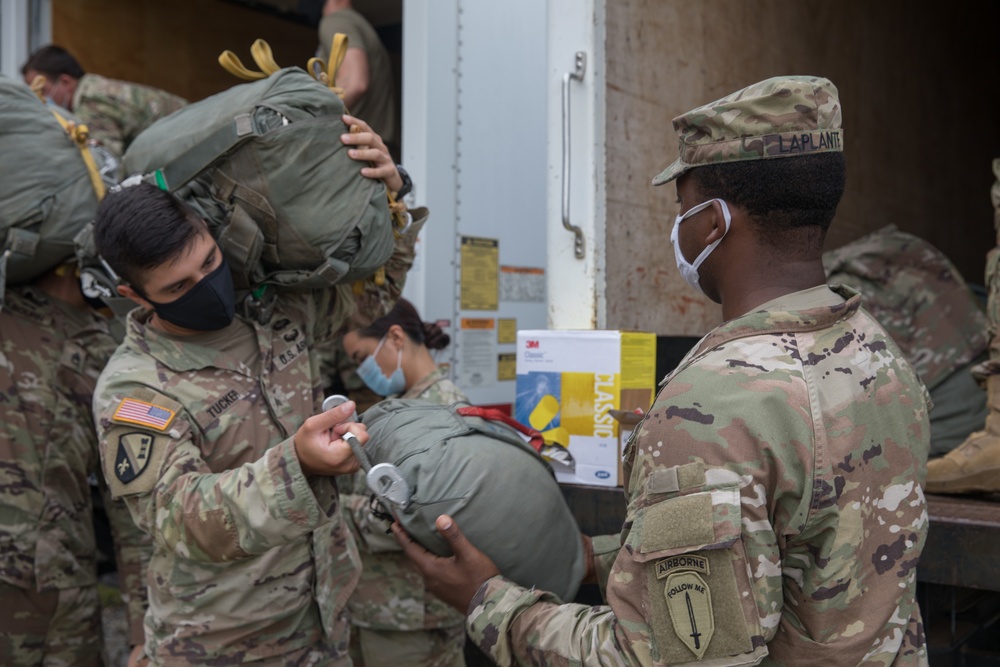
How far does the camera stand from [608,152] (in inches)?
105

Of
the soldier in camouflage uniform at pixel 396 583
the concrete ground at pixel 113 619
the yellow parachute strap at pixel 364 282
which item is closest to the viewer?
the yellow parachute strap at pixel 364 282

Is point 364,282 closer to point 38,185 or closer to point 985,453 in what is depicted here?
point 38,185

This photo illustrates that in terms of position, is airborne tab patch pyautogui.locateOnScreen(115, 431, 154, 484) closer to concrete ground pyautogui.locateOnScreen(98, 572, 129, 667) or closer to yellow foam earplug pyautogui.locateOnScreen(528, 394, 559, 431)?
yellow foam earplug pyautogui.locateOnScreen(528, 394, 559, 431)

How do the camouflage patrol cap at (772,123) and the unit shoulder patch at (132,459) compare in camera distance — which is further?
the unit shoulder patch at (132,459)

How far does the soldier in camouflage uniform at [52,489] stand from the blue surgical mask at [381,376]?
2.67ft

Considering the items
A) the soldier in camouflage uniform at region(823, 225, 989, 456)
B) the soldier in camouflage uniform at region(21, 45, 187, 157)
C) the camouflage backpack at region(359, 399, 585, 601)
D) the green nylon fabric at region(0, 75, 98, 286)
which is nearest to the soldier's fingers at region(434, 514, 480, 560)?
the camouflage backpack at region(359, 399, 585, 601)

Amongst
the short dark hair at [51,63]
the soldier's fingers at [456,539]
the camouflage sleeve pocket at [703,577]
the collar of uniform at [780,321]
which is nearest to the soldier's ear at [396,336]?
the soldier's fingers at [456,539]

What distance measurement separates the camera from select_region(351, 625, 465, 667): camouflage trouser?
2.73m

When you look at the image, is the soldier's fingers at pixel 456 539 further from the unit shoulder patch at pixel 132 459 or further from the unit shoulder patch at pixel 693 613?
the unit shoulder patch at pixel 132 459

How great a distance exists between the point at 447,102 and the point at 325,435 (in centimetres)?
203

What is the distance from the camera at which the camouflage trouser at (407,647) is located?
2.73 meters

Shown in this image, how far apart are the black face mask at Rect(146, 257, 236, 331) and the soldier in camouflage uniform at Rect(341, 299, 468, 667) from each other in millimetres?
838

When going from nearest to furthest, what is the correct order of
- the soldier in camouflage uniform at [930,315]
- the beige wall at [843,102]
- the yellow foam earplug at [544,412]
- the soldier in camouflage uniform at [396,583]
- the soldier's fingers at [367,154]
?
the soldier's fingers at [367,154], the yellow foam earplug at [544,412], the soldier in camouflage uniform at [396,583], the beige wall at [843,102], the soldier in camouflage uniform at [930,315]

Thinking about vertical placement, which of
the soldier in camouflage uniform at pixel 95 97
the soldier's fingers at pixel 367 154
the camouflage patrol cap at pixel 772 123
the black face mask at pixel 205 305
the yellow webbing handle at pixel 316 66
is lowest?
the black face mask at pixel 205 305
